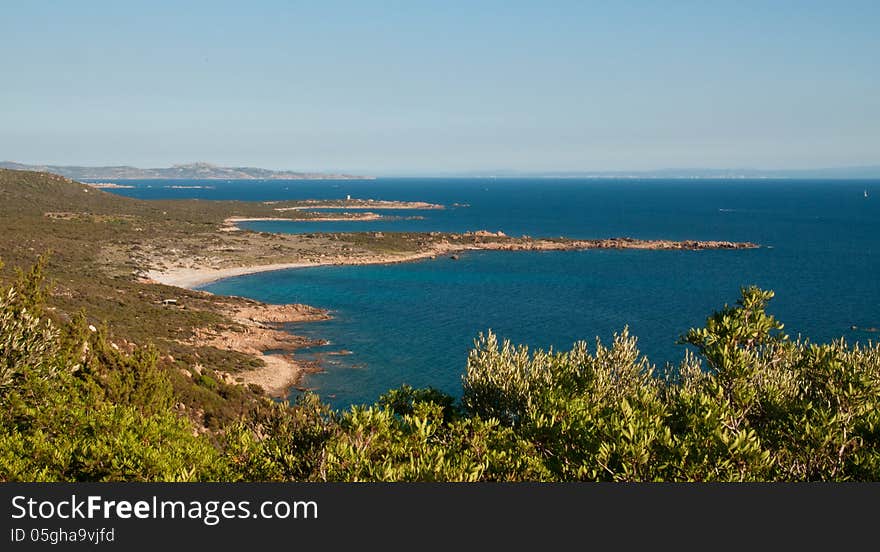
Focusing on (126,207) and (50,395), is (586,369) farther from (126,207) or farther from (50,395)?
(126,207)

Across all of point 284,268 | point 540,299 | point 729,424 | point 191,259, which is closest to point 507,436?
point 729,424

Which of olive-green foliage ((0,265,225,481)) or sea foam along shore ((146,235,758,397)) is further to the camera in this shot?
sea foam along shore ((146,235,758,397))

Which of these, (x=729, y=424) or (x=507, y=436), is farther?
(x=507, y=436)

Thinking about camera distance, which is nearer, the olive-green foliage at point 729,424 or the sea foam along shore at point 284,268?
the olive-green foliage at point 729,424

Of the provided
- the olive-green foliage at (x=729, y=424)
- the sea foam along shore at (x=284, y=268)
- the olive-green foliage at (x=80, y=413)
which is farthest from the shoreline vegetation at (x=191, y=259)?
the olive-green foliage at (x=729, y=424)

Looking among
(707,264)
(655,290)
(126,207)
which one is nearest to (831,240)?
(707,264)

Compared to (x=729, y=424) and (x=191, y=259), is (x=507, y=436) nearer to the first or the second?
(x=729, y=424)

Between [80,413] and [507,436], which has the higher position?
[80,413]

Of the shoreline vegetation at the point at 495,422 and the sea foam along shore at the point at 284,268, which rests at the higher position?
the shoreline vegetation at the point at 495,422

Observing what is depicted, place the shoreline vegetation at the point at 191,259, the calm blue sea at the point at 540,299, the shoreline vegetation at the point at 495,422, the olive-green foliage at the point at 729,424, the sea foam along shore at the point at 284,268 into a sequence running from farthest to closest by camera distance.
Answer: the calm blue sea at the point at 540,299 → the shoreline vegetation at the point at 191,259 → the sea foam along shore at the point at 284,268 → the shoreline vegetation at the point at 495,422 → the olive-green foliage at the point at 729,424

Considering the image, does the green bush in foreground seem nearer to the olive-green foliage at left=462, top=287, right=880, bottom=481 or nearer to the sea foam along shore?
the olive-green foliage at left=462, top=287, right=880, bottom=481

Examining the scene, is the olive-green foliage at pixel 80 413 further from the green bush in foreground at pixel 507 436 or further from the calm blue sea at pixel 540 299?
the calm blue sea at pixel 540 299

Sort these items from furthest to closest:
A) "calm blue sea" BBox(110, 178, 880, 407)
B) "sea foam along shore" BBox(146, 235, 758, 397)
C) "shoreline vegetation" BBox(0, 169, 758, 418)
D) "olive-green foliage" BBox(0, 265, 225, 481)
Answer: "calm blue sea" BBox(110, 178, 880, 407) < "shoreline vegetation" BBox(0, 169, 758, 418) < "sea foam along shore" BBox(146, 235, 758, 397) < "olive-green foliage" BBox(0, 265, 225, 481)

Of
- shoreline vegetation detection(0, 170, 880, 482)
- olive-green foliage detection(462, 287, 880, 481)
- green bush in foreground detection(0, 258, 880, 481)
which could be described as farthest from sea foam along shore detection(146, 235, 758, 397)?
olive-green foliage detection(462, 287, 880, 481)
